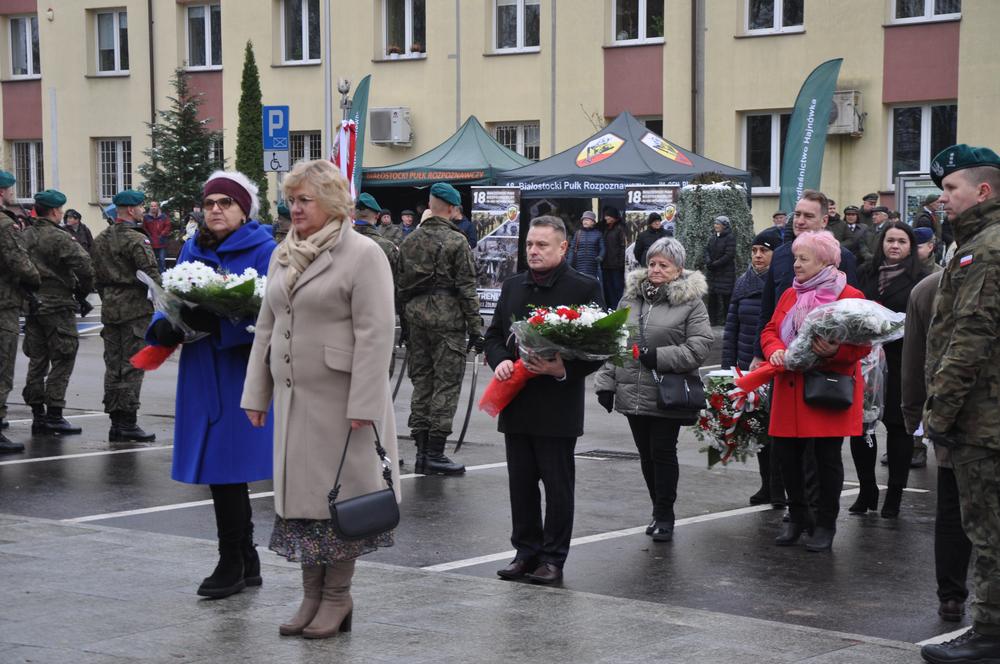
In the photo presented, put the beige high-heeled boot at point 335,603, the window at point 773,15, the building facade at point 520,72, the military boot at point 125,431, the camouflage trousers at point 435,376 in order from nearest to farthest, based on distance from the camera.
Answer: the beige high-heeled boot at point 335,603 < the camouflage trousers at point 435,376 < the military boot at point 125,431 < the building facade at point 520,72 < the window at point 773,15

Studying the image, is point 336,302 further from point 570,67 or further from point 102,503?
point 570,67

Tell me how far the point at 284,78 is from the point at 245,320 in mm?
29616

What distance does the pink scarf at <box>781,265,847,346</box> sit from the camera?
8445 mm

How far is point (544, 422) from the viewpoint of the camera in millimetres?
7305

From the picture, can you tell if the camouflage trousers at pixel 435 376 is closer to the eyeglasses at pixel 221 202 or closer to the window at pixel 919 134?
the eyeglasses at pixel 221 202

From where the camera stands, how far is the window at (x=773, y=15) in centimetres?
2922

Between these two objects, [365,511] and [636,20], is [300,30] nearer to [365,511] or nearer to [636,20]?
[636,20]

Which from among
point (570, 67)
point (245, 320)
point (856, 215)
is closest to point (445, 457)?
point (245, 320)

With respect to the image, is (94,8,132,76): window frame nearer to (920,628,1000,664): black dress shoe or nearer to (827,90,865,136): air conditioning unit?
(827,90,865,136): air conditioning unit

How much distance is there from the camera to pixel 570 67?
104 ft

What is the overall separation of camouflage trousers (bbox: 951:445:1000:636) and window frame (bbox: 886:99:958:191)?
22.8 meters

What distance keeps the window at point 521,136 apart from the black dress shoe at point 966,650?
89.2ft

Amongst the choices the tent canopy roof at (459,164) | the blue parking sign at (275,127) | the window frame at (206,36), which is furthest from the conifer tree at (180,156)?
the blue parking sign at (275,127)

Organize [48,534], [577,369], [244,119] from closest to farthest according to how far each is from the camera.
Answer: [577,369], [48,534], [244,119]
